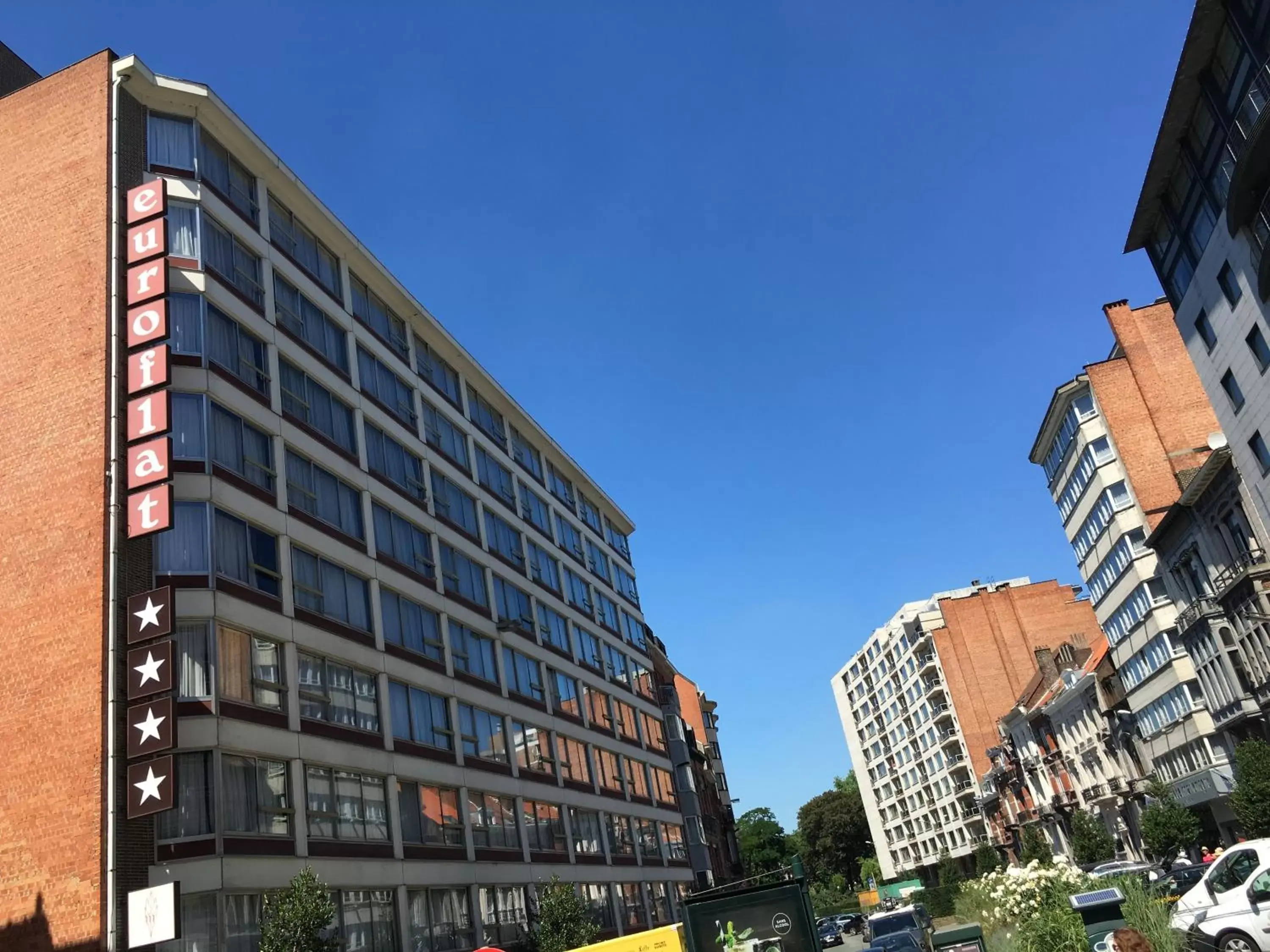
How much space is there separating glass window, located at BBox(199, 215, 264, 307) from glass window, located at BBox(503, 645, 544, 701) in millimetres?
17223

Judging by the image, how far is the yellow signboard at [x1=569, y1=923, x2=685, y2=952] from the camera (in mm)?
18172

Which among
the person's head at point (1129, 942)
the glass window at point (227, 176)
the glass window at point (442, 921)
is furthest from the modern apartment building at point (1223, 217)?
the glass window at point (442, 921)

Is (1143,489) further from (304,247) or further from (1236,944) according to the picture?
(304,247)

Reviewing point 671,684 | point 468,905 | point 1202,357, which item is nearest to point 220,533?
point 468,905

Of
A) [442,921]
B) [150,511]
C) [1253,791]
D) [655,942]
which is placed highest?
[150,511]

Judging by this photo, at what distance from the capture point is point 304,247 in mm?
33250

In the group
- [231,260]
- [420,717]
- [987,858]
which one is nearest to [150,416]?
[231,260]

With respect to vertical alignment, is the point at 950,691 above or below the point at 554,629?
above

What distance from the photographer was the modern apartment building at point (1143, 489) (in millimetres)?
50375

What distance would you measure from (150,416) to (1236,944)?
23232 mm

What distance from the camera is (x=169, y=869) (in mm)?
19922

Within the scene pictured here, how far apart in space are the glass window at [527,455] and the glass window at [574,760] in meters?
13.1

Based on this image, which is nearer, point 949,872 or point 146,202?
point 146,202

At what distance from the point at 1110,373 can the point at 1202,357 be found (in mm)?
17741
